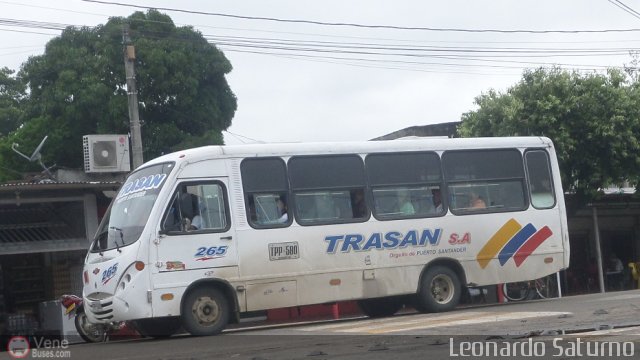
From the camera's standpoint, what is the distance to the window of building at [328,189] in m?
14.7

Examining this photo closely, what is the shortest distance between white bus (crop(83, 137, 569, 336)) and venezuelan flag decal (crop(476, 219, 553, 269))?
0.06 feet

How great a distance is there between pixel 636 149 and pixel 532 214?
1127 cm

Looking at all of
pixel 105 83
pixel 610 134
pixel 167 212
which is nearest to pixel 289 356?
pixel 167 212

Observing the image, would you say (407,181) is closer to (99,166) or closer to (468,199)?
(468,199)

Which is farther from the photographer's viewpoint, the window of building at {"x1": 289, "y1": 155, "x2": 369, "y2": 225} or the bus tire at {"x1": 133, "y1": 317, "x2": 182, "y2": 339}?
the window of building at {"x1": 289, "y1": 155, "x2": 369, "y2": 225}

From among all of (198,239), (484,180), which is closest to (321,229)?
(198,239)

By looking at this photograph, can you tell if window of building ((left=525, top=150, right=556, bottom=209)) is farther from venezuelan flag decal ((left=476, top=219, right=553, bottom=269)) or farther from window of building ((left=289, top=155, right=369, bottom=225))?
window of building ((left=289, top=155, right=369, bottom=225))

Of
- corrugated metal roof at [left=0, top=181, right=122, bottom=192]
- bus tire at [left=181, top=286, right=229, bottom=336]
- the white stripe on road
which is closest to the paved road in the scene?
the white stripe on road

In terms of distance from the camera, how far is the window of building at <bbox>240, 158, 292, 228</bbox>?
14250 millimetres

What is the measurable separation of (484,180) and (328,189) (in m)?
3.00

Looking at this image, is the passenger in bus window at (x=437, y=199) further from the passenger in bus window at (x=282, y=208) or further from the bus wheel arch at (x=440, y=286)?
the passenger in bus window at (x=282, y=208)

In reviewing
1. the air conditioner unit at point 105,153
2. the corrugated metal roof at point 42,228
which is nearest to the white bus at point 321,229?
the corrugated metal roof at point 42,228

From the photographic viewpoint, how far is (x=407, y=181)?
51.3ft

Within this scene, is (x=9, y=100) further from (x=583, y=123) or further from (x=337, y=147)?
(x=337, y=147)
